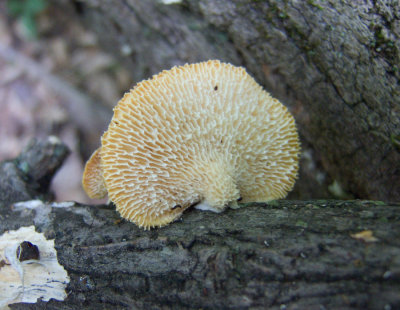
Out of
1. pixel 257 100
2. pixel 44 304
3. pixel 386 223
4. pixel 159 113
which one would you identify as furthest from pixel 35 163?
pixel 386 223

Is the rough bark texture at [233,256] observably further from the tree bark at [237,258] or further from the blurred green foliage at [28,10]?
the blurred green foliage at [28,10]

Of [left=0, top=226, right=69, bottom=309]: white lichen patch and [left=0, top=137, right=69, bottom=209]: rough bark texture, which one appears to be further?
[left=0, top=137, right=69, bottom=209]: rough bark texture

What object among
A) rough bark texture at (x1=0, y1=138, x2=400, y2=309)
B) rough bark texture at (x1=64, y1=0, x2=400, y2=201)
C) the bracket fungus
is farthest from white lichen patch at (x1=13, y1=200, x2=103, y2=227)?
rough bark texture at (x1=64, y1=0, x2=400, y2=201)

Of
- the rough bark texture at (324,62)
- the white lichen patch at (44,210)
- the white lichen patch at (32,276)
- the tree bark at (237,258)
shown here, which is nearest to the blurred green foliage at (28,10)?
the rough bark texture at (324,62)

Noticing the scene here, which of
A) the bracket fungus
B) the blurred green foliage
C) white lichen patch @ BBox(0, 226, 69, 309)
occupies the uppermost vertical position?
the blurred green foliage

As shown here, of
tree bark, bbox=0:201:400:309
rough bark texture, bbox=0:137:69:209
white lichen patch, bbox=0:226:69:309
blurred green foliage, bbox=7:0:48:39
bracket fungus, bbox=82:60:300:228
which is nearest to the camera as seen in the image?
tree bark, bbox=0:201:400:309

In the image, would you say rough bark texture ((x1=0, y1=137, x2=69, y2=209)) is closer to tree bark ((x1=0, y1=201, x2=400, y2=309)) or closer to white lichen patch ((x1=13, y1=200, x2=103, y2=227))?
white lichen patch ((x1=13, y1=200, x2=103, y2=227))

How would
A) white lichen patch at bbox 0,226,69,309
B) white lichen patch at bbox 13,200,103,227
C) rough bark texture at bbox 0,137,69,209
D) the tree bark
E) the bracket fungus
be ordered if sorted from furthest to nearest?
rough bark texture at bbox 0,137,69,209
white lichen patch at bbox 13,200,103,227
white lichen patch at bbox 0,226,69,309
the bracket fungus
the tree bark
